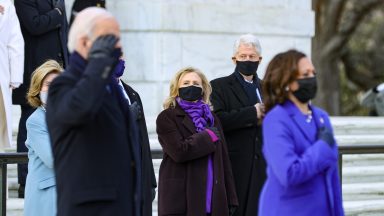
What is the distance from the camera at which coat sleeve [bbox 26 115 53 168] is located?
685 centimetres

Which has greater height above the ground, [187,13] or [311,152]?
[187,13]

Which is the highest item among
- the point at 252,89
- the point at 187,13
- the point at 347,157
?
the point at 187,13

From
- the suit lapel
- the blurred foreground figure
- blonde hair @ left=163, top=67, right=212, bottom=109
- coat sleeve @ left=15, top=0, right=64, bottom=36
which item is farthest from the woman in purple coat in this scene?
the blurred foreground figure

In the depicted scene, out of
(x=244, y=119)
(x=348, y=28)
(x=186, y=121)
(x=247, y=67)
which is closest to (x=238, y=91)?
(x=247, y=67)

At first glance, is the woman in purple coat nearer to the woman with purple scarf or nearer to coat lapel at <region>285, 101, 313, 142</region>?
coat lapel at <region>285, 101, 313, 142</region>

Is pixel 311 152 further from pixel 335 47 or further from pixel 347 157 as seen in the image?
pixel 335 47

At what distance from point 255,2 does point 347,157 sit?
2443mm

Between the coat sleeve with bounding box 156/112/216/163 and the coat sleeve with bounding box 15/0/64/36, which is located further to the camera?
the coat sleeve with bounding box 15/0/64/36

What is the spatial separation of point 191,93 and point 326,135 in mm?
2297

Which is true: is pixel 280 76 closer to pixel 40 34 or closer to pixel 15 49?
pixel 15 49

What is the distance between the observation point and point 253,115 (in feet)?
24.8

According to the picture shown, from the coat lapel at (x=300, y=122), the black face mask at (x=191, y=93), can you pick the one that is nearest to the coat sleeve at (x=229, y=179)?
the black face mask at (x=191, y=93)

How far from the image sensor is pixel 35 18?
372 inches

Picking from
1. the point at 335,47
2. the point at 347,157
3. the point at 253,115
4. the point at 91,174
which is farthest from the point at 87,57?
the point at 335,47
